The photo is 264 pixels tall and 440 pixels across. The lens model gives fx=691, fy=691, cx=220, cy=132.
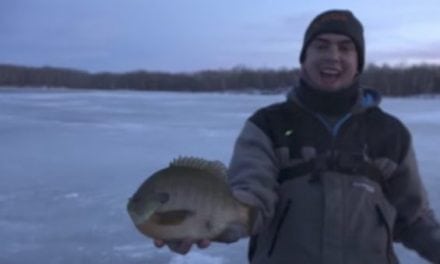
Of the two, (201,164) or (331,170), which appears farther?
(331,170)

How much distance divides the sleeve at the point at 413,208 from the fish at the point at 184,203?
2.24 feet

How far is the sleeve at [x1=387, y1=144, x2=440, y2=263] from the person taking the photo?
232 cm

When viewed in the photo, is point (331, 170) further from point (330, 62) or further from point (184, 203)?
point (184, 203)

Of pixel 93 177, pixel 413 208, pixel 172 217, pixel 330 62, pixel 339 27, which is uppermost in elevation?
pixel 339 27

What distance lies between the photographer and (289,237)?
7.07 feet

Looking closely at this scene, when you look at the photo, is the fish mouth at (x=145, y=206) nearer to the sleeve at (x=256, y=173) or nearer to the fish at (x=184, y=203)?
the fish at (x=184, y=203)

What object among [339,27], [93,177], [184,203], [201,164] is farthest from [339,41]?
[93,177]

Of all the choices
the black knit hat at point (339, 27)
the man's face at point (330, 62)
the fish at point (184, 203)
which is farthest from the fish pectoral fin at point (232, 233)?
the black knit hat at point (339, 27)

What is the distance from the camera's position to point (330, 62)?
7.41 feet

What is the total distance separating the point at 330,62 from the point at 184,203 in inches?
29.4

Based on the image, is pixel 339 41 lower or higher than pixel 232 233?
higher

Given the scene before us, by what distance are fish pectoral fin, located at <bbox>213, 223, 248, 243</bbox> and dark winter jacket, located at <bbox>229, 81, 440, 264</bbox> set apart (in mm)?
81

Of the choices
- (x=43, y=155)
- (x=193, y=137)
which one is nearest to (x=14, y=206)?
(x=43, y=155)

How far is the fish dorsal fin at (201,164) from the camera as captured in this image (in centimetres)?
190
